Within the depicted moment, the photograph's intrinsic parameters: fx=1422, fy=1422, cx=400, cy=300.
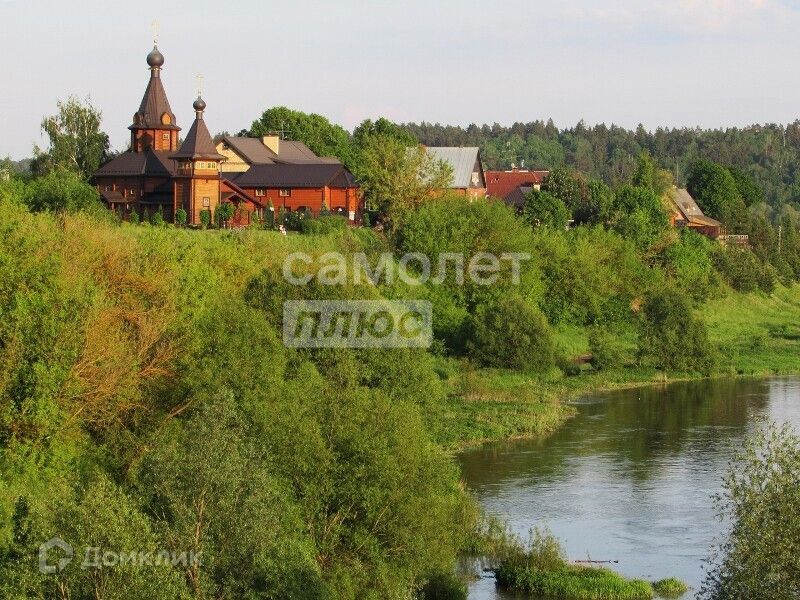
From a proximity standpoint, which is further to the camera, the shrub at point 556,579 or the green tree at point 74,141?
the green tree at point 74,141

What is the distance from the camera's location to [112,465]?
24938 millimetres

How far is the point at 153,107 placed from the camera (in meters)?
53.5

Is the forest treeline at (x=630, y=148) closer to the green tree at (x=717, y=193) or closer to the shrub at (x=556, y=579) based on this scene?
the green tree at (x=717, y=193)

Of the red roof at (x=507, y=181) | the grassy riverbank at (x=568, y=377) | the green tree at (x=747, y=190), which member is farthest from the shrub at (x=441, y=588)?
the green tree at (x=747, y=190)

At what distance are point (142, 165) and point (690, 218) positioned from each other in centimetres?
3128

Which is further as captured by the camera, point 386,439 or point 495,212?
point 495,212

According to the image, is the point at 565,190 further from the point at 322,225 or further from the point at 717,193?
the point at 322,225

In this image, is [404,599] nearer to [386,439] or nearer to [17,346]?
[386,439]

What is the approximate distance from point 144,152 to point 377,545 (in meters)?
34.5

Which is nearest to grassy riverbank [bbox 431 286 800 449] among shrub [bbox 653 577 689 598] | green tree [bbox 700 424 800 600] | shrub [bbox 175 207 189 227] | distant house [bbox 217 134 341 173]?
shrub [bbox 653 577 689 598]

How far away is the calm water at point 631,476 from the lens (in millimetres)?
25297

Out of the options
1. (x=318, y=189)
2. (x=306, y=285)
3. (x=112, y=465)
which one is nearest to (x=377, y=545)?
(x=112, y=465)

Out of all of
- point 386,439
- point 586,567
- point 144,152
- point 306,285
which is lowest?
point 586,567

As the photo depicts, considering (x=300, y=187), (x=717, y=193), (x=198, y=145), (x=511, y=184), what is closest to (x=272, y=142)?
(x=300, y=187)
